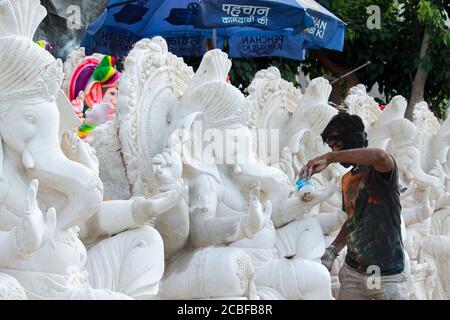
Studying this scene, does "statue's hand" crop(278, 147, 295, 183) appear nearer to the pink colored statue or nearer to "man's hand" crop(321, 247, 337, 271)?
"man's hand" crop(321, 247, 337, 271)

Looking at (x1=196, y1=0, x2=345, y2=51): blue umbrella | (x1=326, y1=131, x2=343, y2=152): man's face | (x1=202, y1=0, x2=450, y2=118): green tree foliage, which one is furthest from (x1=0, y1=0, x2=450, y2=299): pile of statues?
(x1=202, y1=0, x2=450, y2=118): green tree foliage

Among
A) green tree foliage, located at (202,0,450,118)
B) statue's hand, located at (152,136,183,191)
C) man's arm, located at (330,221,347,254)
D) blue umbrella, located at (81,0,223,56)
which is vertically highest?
statue's hand, located at (152,136,183,191)

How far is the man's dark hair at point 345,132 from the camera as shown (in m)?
6.07

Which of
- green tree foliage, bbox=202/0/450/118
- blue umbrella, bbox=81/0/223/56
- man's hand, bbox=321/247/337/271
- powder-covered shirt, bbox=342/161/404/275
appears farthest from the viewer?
green tree foliage, bbox=202/0/450/118

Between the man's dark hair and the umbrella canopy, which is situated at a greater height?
the man's dark hair

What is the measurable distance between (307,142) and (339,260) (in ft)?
2.57

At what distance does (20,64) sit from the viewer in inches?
193

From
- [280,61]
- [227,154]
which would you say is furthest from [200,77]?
[280,61]

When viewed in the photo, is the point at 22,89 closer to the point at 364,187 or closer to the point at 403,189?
the point at 364,187

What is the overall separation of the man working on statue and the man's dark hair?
17 centimetres

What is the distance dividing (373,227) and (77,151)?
1.61m

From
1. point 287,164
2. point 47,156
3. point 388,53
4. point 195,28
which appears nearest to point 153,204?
point 47,156

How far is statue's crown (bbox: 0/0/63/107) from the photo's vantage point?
4879 mm

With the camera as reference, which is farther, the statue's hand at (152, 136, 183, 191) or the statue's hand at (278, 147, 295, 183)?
the statue's hand at (278, 147, 295, 183)
